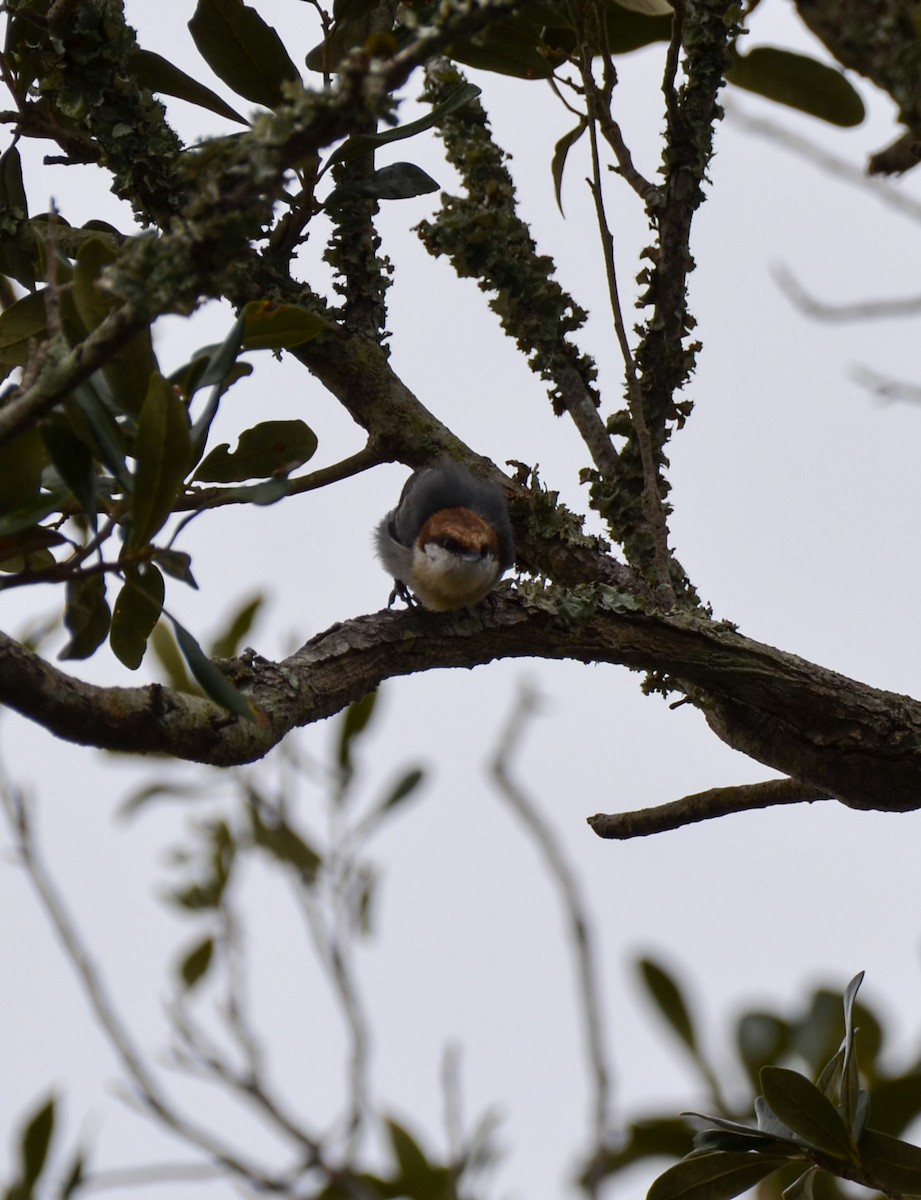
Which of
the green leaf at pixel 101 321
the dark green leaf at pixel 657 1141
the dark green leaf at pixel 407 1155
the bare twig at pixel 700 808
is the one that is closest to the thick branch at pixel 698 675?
the bare twig at pixel 700 808

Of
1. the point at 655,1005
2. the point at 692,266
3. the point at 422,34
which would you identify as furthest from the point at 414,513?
the point at 422,34

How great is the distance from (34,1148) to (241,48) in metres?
2.32

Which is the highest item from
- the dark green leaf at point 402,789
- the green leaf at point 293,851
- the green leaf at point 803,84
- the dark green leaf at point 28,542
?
the green leaf at point 803,84

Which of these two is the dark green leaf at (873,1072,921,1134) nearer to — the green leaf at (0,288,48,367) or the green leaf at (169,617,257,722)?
the green leaf at (169,617,257,722)

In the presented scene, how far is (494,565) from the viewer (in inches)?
119

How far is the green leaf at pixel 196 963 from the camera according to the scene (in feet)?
12.3

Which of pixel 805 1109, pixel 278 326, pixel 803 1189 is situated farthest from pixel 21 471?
pixel 803 1189

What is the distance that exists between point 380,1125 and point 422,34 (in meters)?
2.10

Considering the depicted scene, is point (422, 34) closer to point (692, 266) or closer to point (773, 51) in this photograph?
point (773, 51)

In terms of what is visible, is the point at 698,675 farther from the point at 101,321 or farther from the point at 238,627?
the point at 238,627

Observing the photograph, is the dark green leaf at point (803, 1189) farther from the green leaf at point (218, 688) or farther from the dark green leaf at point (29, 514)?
the dark green leaf at point (29, 514)

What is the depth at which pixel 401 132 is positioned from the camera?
2312 millimetres

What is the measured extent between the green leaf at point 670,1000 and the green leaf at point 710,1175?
1.91ft

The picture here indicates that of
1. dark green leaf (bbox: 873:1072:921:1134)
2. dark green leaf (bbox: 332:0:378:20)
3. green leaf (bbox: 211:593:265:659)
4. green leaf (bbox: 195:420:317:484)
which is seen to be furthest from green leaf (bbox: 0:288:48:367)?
dark green leaf (bbox: 873:1072:921:1134)
